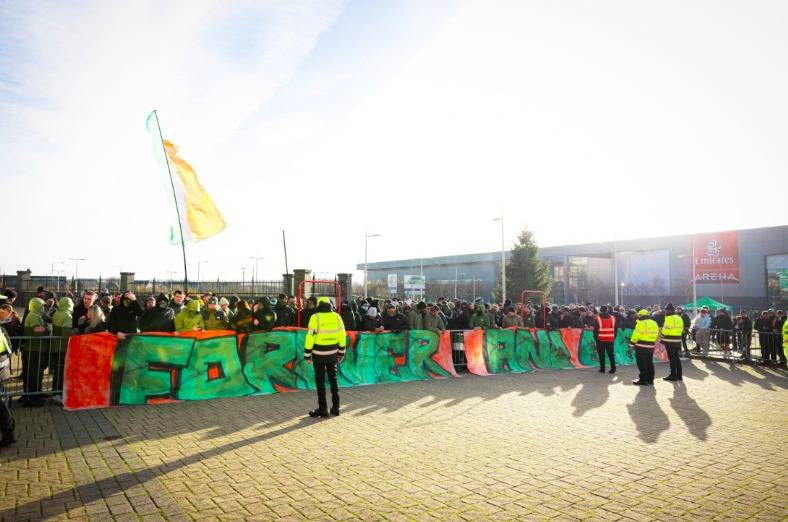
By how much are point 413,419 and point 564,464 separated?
9.33 feet

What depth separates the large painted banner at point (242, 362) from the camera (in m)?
8.93

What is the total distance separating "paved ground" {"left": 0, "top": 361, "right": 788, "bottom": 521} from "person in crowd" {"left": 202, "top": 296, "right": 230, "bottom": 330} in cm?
284

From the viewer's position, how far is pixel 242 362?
10367mm

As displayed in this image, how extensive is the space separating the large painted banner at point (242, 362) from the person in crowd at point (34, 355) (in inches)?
29.4

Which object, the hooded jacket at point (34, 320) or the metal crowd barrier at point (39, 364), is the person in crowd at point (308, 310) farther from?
the hooded jacket at point (34, 320)

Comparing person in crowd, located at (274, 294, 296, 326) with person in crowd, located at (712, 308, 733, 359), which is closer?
person in crowd, located at (274, 294, 296, 326)

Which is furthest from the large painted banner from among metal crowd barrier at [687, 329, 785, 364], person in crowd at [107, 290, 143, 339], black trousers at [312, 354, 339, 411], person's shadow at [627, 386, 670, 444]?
metal crowd barrier at [687, 329, 785, 364]

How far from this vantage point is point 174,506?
470cm

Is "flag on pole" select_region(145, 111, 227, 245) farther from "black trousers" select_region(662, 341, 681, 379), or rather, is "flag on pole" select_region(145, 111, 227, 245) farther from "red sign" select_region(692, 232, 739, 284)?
"red sign" select_region(692, 232, 739, 284)

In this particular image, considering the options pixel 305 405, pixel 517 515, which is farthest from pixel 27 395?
pixel 517 515

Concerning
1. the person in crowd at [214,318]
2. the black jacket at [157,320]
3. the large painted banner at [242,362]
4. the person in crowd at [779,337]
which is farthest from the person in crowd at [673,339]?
the black jacket at [157,320]

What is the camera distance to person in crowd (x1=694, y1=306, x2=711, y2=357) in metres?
19.4

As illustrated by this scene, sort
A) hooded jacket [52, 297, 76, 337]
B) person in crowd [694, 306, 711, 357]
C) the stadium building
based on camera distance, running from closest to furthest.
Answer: hooded jacket [52, 297, 76, 337] → person in crowd [694, 306, 711, 357] → the stadium building

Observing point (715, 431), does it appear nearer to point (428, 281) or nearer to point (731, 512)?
point (731, 512)
